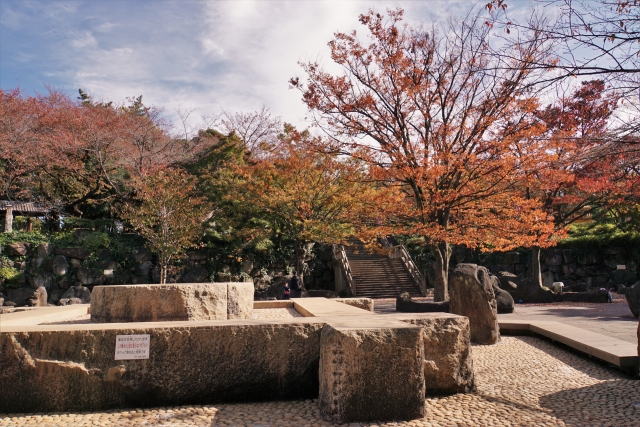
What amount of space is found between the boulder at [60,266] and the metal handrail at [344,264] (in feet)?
38.1

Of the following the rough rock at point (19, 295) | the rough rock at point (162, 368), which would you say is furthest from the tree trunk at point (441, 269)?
the rough rock at point (19, 295)

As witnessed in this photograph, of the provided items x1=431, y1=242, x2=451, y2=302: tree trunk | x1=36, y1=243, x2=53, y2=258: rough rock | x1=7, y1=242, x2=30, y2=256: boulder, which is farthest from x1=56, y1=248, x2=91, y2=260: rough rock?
x1=431, y1=242, x2=451, y2=302: tree trunk

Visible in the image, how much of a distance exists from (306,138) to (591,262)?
17.7 m

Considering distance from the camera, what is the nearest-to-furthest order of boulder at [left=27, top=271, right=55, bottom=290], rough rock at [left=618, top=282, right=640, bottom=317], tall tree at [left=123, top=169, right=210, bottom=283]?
rough rock at [left=618, top=282, right=640, bottom=317] < tall tree at [left=123, top=169, right=210, bottom=283] < boulder at [left=27, top=271, right=55, bottom=290]

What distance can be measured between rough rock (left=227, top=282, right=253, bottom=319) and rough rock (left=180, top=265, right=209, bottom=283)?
13.2 metres

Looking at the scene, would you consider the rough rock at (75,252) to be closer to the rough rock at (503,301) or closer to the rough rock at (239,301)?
the rough rock at (239,301)

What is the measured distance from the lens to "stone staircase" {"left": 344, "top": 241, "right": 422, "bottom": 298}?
68.0 ft

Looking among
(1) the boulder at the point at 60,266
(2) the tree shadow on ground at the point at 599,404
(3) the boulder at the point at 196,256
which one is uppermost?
(3) the boulder at the point at 196,256

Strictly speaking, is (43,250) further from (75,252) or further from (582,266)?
(582,266)

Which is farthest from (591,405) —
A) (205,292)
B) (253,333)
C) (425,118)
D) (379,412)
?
(425,118)

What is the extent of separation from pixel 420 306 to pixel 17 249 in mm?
15563

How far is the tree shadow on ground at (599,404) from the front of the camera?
3977 mm

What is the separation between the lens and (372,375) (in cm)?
391

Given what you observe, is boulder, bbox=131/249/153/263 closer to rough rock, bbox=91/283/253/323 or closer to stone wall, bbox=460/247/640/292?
rough rock, bbox=91/283/253/323
